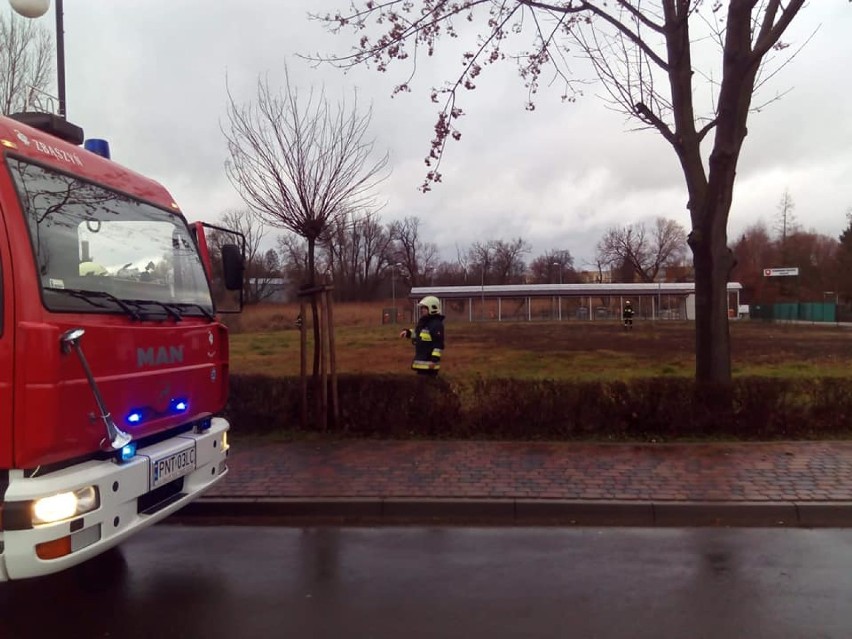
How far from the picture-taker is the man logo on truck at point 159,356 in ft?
13.7

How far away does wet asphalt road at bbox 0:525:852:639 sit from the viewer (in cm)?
389

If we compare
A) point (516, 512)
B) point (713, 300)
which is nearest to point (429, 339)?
point (516, 512)

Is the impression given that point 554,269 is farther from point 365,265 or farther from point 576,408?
point 576,408

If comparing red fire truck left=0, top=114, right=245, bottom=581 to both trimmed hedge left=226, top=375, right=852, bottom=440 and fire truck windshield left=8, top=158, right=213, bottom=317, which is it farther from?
trimmed hedge left=226, top=375, right=852, bottom=440

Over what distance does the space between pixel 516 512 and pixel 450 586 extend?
5.18ft

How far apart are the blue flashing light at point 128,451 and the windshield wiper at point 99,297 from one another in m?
0.80

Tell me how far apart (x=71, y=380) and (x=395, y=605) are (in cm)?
237

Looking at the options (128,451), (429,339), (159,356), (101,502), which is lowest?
(101,502)

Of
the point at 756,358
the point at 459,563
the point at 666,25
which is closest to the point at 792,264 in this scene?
the point at 756,358

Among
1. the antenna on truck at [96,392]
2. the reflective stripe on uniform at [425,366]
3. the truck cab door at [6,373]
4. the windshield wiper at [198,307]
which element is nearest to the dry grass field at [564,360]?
the reflective stripe on uniform at [425,366]

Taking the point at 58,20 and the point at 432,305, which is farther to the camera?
the point at 432,305

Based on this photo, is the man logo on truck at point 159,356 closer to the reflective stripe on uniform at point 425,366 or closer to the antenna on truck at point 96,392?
the antenna on truck at point 96,392

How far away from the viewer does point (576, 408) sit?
8.40m

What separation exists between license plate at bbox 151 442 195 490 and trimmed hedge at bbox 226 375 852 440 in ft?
13.2
